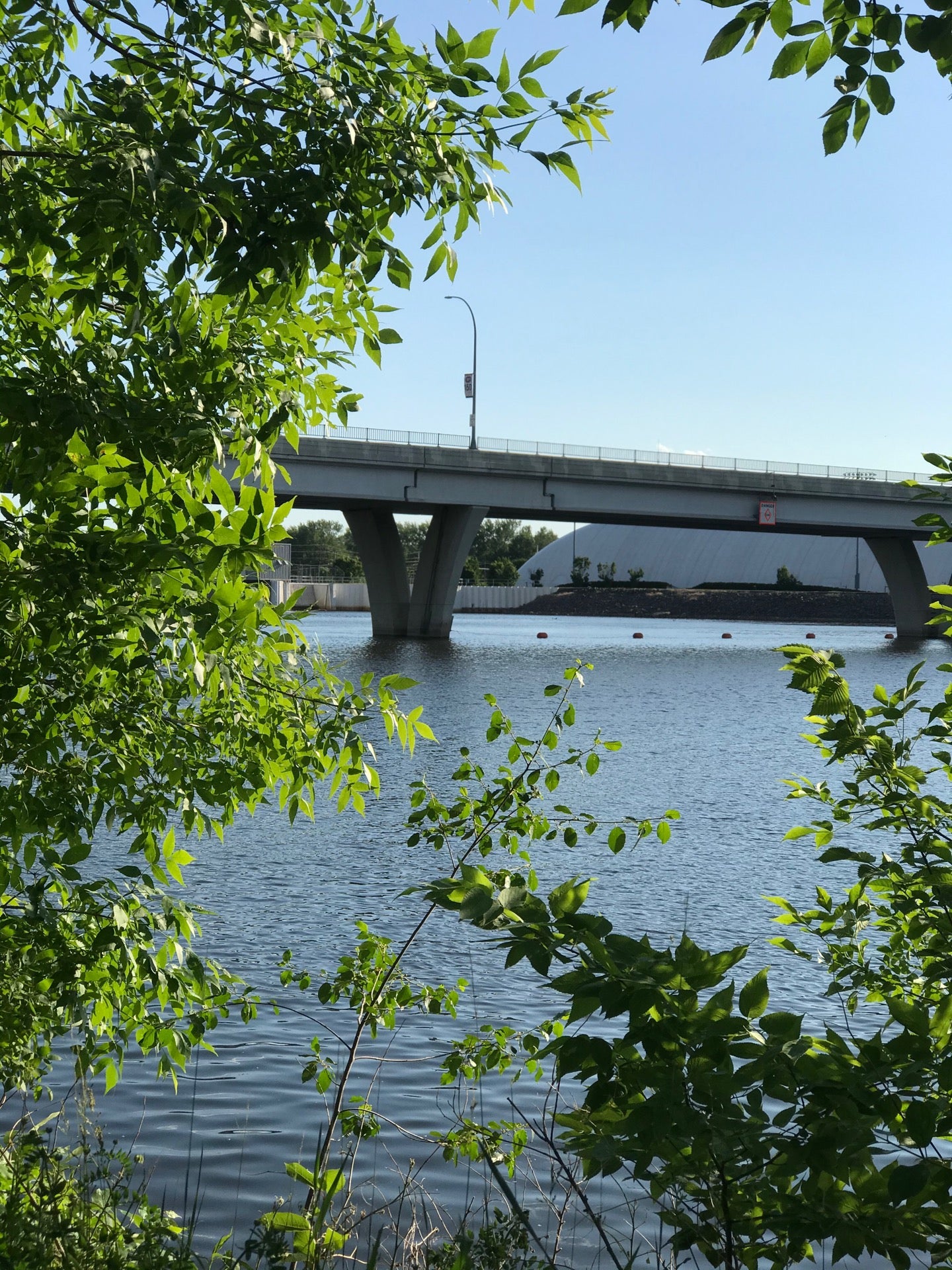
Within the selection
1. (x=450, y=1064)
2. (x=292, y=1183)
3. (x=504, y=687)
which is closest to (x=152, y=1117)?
(x=292, y=1183)

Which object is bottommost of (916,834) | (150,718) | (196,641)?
(916,834)

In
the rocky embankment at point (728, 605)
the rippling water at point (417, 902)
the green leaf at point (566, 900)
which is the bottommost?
the rippling water at point (417, 902)

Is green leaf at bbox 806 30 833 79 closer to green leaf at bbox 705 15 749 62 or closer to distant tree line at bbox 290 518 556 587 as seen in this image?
green leaf at bbox 705 15 749 62

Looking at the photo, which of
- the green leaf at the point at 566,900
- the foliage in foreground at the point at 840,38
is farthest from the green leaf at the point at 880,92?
the green leaf at the point at 566,900

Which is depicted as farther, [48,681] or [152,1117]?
[152,1117]

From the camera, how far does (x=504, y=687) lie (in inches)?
1273

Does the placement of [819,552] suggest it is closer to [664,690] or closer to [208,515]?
[664,690]

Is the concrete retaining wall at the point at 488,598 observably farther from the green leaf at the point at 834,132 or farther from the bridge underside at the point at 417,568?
the green leaf at the point at 834,132

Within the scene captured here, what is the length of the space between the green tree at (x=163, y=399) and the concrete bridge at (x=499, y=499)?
4534 centimetres

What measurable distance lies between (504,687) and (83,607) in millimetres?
29256

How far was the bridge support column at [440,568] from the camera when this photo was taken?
55.8m

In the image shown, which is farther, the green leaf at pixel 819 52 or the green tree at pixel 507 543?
the green tree at pixel 507 543

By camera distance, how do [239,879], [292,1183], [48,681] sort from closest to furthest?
[48,681]
[292,1183]
[239,879]

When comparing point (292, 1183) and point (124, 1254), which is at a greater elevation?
point (124, 1254)
